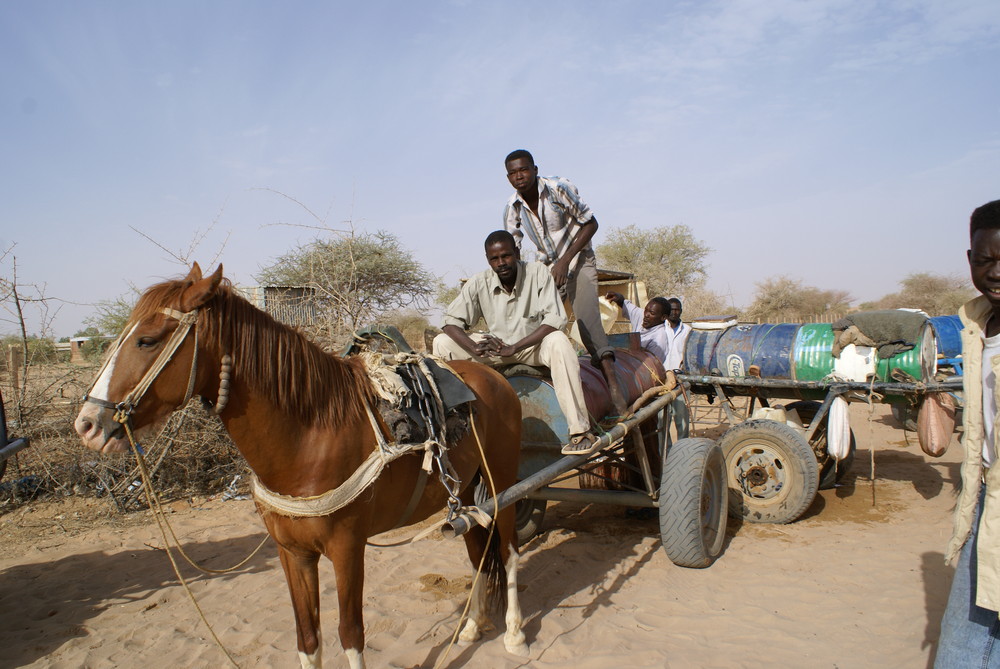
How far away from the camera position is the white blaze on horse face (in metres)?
2.13

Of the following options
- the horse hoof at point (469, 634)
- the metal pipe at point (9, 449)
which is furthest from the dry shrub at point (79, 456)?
the horse hoof at point (469, 634)

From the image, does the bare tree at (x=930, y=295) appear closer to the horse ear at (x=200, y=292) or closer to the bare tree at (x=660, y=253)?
the bare tree at (x=660, y=253)

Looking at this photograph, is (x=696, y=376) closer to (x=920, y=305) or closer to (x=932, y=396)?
(x=932, y=396)

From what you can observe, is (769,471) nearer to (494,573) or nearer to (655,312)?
(655,312)

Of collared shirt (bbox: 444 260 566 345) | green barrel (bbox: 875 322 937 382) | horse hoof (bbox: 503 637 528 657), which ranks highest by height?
collared shirt (bbox: 444 260 566 345)

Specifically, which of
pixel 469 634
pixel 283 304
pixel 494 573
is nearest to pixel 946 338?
pixel 494 573

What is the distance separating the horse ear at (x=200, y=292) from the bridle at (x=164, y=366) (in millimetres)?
30

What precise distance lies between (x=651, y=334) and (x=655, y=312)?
1.06ft

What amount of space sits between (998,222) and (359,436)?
2.43m

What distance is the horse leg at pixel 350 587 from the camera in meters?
2.59

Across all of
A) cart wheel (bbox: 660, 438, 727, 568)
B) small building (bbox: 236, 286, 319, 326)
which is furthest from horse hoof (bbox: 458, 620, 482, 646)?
small building (bbox: 236, 286, 319, 326)

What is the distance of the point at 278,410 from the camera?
2.51m

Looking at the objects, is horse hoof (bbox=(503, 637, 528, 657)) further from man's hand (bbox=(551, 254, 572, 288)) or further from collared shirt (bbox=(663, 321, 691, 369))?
collared shirt (bbox=(663, 321, 691, 369))

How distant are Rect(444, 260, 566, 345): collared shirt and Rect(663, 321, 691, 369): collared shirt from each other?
3389 mm
